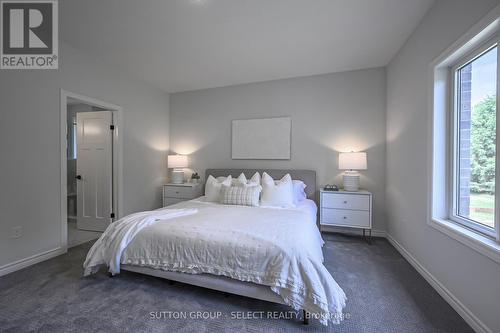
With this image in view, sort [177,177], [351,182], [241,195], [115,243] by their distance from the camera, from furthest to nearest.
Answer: [177,177] → [351,182] → [241,195] → [115,243]

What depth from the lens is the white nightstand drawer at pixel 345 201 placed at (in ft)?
10.2

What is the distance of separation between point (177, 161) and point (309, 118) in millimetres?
2642

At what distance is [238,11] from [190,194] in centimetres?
300

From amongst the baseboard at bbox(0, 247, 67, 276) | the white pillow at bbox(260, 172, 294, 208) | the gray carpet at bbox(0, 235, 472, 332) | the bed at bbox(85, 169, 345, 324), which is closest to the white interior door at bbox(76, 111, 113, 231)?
the baseboard at bbox(0, 247, 67, 276)

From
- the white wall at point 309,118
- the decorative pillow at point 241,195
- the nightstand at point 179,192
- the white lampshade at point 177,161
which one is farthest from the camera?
the white lampshade at point 177,161

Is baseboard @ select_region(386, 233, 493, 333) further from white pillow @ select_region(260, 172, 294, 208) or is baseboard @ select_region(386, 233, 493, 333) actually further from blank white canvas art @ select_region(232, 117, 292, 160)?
blank white canvas art @ select_region(232, 117, 292, 160)

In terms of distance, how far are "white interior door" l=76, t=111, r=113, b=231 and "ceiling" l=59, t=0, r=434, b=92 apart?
3.60ft

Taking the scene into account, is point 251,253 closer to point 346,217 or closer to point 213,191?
point 213,191

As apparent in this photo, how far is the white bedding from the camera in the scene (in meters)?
1.51

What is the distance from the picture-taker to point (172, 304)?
177 centimetres

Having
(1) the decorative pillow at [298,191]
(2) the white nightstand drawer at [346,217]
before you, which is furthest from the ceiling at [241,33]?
(2) the white nightstand drawer at [346,217]

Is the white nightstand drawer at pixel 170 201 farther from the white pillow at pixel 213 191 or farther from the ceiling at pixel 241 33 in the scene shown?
the ceiling at pixel 241 33
